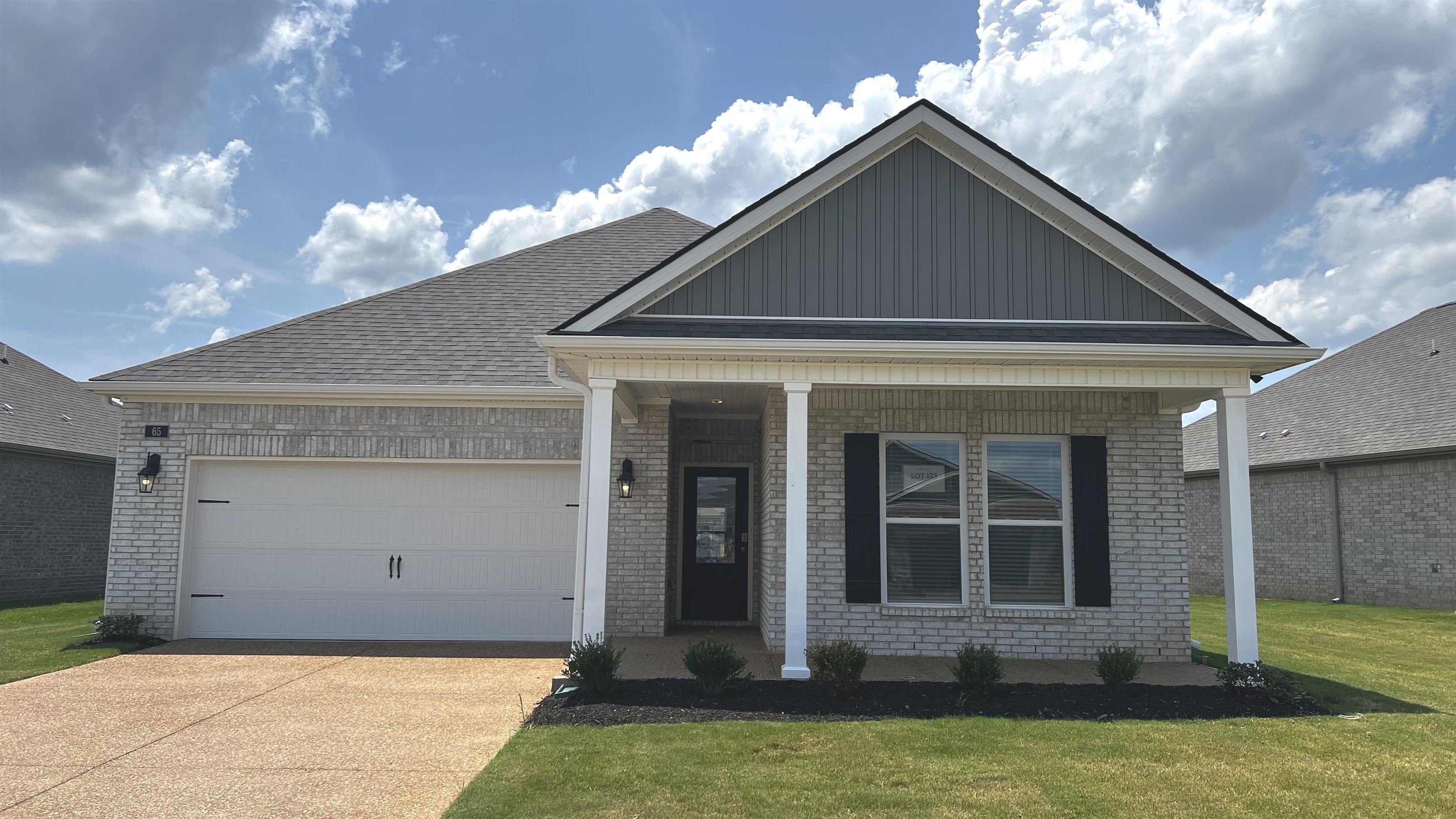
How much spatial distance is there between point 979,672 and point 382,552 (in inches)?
282

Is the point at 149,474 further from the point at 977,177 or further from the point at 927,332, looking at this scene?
the point at 977,177

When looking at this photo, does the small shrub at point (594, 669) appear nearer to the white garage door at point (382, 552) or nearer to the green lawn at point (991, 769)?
the green lawn at point (991, 769)

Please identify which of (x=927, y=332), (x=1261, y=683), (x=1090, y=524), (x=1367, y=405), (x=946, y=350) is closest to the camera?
(x=1261, y=683)

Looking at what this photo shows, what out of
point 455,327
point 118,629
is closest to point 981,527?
point 455,327

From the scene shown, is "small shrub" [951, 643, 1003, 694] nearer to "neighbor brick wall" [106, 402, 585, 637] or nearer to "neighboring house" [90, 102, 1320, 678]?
"neighboring house" [90, 102, 1320, 678]

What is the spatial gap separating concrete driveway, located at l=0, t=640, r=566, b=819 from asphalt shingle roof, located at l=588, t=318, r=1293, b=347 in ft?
11.1

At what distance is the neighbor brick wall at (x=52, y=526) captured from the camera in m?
14.3

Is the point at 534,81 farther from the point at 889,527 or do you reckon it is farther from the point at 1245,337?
the point at 1245,337

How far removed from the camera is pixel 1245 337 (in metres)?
8.25

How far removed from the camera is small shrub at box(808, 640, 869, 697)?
7.23 meters

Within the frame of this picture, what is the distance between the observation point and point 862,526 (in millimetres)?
9180

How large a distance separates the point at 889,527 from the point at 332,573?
6.64m

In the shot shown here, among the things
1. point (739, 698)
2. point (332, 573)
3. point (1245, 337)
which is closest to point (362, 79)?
point (332, 573)

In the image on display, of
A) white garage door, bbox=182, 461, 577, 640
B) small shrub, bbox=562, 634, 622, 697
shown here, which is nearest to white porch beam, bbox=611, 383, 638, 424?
white garage door, bbox=182, 461, 577, 640
